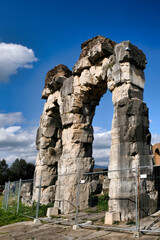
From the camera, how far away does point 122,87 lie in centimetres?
852

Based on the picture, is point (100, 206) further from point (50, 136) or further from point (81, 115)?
point (50, 136)

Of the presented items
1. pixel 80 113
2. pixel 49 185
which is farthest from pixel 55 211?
pixel 80 113

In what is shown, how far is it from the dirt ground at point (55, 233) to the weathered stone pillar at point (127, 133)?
1.47 meters

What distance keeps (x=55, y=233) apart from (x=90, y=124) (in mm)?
Result: 5913

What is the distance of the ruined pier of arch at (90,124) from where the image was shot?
25.3ft

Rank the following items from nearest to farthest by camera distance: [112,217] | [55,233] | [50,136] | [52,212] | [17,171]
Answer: [55,233]
[112,217]
[52,212]
[50,136]
[17,171]

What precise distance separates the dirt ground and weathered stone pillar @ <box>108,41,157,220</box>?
1467 mm

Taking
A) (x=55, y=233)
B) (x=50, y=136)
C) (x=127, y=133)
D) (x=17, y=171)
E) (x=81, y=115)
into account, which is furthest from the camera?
(x=17, y=171)

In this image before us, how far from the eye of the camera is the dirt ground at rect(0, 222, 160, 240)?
18.2 feet

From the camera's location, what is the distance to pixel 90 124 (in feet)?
37.8

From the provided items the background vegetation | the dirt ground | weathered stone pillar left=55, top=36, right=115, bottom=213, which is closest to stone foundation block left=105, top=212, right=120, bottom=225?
the dirt ground

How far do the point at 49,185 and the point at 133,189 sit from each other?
6.98m

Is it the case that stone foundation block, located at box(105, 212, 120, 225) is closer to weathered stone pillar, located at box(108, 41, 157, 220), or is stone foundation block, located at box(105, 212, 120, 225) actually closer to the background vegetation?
weathered stone pillar, located at box(108, 41, 157, 220)

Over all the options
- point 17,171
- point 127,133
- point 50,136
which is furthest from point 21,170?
point 127,133
